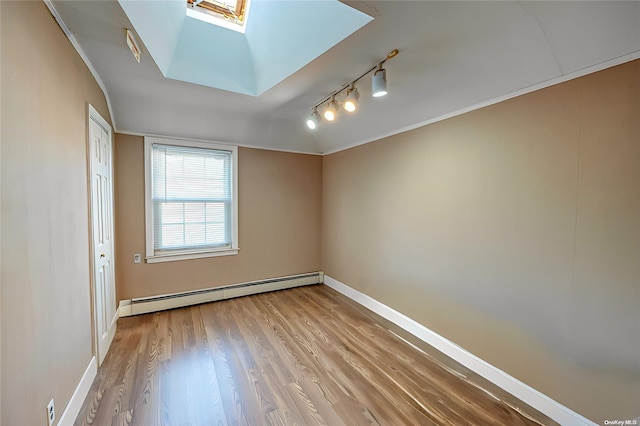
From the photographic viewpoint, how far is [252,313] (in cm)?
325

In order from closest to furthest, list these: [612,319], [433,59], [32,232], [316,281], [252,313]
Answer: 1. [32,232]
2. [612,319]
3. [433,59]
4. [252,313]
5. [316,281]

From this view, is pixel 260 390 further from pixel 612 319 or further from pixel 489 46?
pixel 489 46

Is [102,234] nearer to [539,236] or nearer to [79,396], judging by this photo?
[79,396]

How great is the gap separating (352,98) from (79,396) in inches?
117

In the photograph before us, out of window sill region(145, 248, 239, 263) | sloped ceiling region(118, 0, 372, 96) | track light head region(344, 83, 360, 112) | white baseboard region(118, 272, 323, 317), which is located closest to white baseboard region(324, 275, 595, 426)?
white baseboard region(118, 272, 323, 317)

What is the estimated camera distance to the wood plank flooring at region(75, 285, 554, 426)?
174cm

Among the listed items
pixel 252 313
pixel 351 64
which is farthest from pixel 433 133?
pixel 252 313

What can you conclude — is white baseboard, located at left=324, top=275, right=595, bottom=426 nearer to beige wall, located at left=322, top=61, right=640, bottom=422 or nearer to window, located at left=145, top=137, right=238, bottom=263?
beige wall, located at left=322, top=61, right=640, bottom=422

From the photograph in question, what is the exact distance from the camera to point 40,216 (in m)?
1.31

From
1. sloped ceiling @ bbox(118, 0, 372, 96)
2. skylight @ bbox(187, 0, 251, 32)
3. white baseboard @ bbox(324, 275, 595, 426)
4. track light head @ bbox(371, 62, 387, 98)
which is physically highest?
skylight @ bbox(187, 0, 251, 32)

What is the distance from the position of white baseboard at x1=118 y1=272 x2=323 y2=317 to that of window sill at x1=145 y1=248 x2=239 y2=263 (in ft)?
1.50

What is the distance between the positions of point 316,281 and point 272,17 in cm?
358

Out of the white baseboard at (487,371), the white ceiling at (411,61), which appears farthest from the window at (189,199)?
the white baseboard at (487,371)

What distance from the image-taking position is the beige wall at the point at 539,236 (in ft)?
4.83
